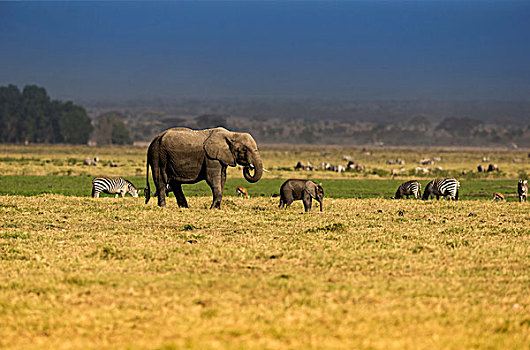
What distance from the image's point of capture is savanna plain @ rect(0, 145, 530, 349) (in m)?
8.78

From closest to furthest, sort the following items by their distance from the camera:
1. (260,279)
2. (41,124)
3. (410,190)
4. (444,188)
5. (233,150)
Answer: (260,279)
(233,150)
(444,188)
(410,190)
(41,124)

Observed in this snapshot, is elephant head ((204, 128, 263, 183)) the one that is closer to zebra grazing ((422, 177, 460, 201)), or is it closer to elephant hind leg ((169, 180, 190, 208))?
elephant hind leg ((169, 180, 190, 208))

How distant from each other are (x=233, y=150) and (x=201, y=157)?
1.06 meters

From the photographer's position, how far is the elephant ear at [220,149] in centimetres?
2270

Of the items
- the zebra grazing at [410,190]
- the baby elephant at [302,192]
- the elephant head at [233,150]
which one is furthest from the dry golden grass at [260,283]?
the zebra grazing at [410,190]

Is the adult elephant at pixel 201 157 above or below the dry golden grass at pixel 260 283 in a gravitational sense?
above

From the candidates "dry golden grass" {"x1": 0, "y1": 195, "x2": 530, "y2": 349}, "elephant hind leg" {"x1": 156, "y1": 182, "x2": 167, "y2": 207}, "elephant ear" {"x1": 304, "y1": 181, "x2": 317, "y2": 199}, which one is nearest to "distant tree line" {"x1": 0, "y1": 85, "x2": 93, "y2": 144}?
"elephant hind leg" {"x1": 156, "y1": 182, "x2": 167, "y2": 207}

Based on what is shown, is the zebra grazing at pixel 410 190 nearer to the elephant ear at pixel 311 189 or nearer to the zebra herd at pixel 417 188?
the zebra herd at pixel 417 188

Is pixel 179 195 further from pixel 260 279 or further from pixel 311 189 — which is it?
pixel 260 279

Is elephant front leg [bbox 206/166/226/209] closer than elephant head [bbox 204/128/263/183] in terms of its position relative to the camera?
Yes

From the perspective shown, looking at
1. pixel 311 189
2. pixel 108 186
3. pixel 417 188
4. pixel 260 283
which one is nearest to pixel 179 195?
pixel 311 189

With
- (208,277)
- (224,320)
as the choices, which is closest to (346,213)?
(208,277)

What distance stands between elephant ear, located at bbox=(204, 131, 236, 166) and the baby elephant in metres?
1.92

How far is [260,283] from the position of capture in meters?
11.3
